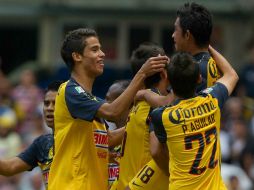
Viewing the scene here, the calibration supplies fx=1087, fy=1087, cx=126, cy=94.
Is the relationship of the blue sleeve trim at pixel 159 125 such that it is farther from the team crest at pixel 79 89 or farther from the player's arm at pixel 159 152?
the team crest at pixel 79 89

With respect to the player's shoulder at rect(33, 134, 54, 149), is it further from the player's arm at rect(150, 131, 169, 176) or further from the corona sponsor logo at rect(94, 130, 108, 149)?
the player's arm at rect(150, 131, 169, 176)

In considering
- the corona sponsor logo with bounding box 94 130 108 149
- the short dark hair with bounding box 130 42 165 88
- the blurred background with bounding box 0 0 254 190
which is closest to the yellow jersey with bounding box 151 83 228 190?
the corona sponsor logo with bounding box 94 130 108 149

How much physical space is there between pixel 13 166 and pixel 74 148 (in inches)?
38.9

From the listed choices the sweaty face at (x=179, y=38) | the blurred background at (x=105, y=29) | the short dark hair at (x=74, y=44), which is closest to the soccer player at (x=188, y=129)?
the sweaty face at (x=179, y=38)

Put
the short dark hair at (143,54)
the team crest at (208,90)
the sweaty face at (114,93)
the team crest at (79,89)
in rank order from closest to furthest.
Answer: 1. the team crest at (208,90)
2. the team crest at (79,89)
3. the short dark hair at (143,54)
4. the sweaty face at (114,93)

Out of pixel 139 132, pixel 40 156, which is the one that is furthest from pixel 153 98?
pixel 40 156

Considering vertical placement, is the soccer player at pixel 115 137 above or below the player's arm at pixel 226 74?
below

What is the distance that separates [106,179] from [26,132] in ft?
26.5

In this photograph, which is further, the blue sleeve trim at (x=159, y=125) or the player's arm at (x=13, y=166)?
the player's arm at (x=13, y=166)

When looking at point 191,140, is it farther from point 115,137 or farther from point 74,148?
point 115,137

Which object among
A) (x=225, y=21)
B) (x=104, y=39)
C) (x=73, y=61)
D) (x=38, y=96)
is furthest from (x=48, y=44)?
(x=73, y=61)

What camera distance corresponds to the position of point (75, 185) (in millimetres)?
8883

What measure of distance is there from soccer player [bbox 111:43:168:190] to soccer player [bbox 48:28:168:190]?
0.55ft

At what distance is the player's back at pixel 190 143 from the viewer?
8.19 m
